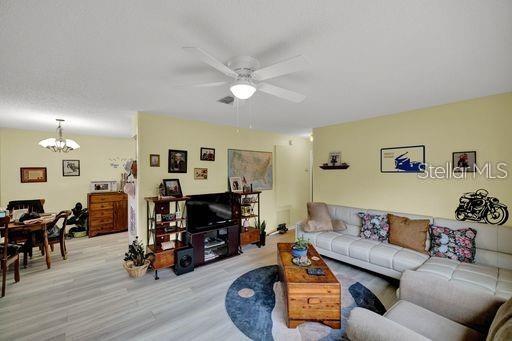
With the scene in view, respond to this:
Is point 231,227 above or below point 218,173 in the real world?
below

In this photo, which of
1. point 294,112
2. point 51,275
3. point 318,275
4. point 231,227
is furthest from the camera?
point 231,227

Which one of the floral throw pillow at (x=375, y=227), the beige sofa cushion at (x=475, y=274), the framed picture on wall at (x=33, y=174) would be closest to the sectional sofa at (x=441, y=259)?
the beige sofa cushion at (x=475, y=274)

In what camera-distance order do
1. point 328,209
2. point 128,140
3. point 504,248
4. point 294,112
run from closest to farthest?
point 504,248, point 294,112, point 328,209, point 128,140

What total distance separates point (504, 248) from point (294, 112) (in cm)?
293

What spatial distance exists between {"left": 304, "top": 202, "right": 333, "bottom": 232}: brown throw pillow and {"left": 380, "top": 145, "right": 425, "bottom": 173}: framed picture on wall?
46.1 inches

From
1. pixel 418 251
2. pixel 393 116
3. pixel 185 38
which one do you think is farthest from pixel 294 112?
pixel 418 251

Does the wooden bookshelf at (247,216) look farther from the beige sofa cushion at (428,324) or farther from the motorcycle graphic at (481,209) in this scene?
the motorcycle graphic at (481,209)

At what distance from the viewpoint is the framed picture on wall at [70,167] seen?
Result: 4.96 metres

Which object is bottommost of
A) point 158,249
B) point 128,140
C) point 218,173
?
point 158,249

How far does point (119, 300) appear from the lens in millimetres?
2457

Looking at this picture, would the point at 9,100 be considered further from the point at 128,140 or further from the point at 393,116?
the point at 393,116

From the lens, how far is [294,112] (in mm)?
3316

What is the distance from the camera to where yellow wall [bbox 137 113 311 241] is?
3295 millimetres

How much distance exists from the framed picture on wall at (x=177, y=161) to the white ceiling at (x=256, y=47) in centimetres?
102
